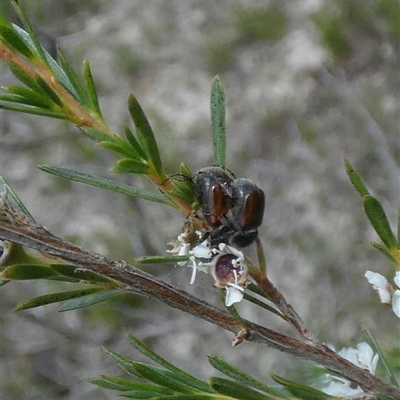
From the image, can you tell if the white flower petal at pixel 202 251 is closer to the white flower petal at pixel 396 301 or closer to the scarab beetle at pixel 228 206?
the scarab beetle at pixel 228 206

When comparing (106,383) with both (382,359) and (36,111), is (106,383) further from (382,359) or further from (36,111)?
(382,359)

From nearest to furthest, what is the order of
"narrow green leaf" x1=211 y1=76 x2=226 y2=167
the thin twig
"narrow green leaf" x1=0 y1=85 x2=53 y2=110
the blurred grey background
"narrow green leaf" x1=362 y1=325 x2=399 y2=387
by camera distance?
1. the thin twig
2. "narrow green leaf" x1=0 y1=85 x2=53 y2=110
3. "narrow green leaf" x1=211 y1=76 x2=226 y2=167
4. "narrow green leaf" x1=362 y1=325 x2=399 y2=387
5. the blurred grey background

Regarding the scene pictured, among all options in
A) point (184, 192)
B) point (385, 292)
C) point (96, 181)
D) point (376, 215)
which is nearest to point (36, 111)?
point (96, 181)

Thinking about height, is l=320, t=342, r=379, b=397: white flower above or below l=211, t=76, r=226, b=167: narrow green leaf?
below

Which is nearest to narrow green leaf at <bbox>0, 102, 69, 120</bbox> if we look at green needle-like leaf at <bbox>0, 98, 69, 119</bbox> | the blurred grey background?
green needle-like leaf at <bbox>0, 98, 69, 119</bbox>

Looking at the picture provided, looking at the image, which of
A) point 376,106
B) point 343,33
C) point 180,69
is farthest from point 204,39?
point 376,106

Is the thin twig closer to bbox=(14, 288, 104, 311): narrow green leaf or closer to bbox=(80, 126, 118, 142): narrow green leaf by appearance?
bbox=(14, 288, 104, 311): narrow green leaf

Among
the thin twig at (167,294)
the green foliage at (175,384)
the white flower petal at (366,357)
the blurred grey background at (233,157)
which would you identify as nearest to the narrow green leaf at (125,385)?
the green foliage at (175,384)
